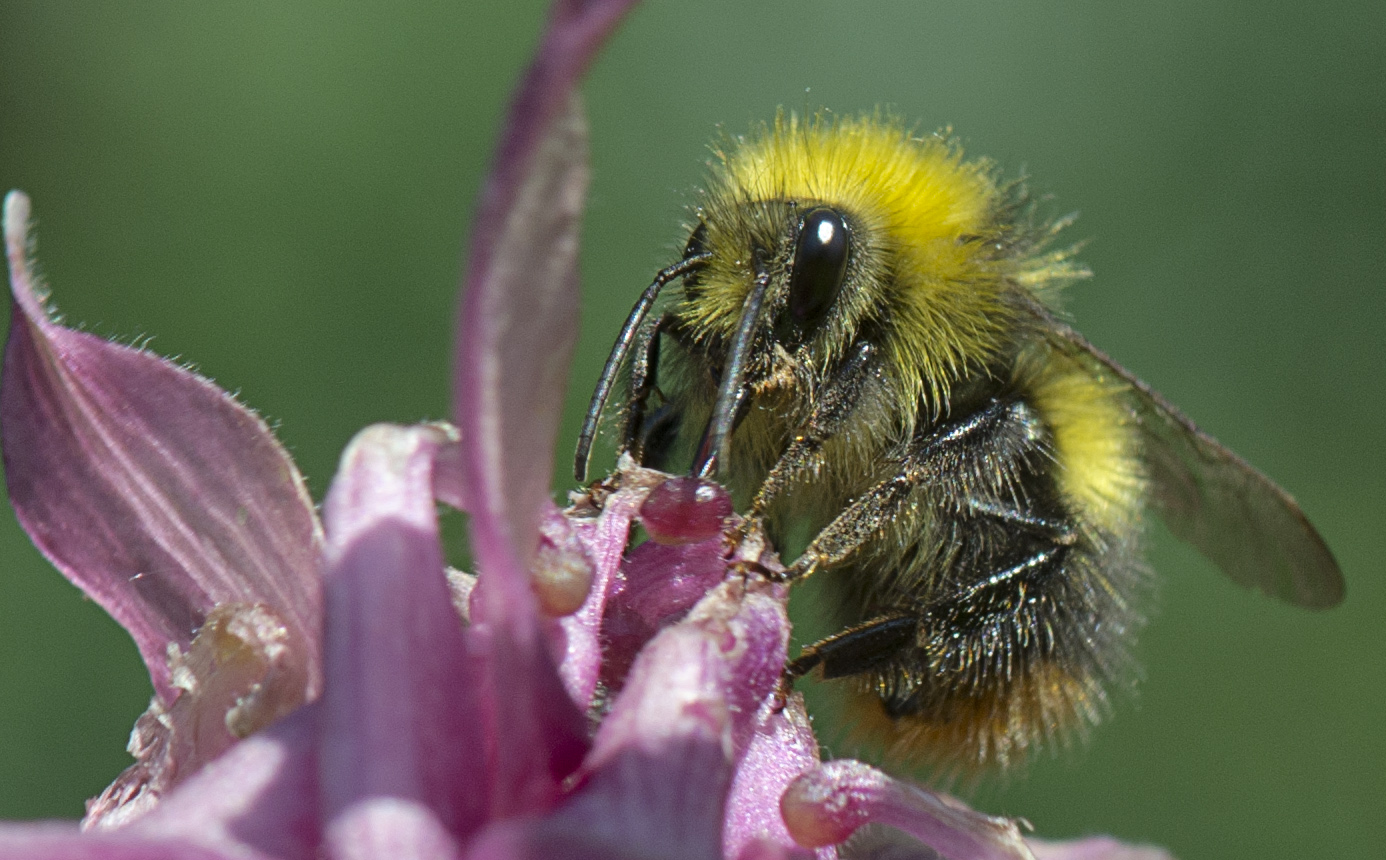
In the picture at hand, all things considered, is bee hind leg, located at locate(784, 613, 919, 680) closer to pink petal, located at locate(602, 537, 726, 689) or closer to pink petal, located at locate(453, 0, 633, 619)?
pink petal, located at locate(602, 537, 726, 689)

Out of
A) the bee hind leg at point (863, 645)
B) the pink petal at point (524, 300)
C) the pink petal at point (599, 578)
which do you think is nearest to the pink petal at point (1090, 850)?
the bee hind leg at point (863, 645)

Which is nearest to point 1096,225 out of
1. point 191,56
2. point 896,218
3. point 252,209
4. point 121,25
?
point 252,209

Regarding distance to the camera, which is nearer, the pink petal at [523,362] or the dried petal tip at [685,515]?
the pink petal at [523,362]

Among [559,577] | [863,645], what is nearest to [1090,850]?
[863,645]

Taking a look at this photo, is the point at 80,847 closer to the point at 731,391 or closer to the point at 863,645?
the point at 731,391

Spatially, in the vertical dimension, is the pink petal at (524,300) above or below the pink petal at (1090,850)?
above

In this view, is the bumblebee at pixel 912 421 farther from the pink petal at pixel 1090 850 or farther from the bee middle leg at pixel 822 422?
the pink petal at pixel 1090 850
